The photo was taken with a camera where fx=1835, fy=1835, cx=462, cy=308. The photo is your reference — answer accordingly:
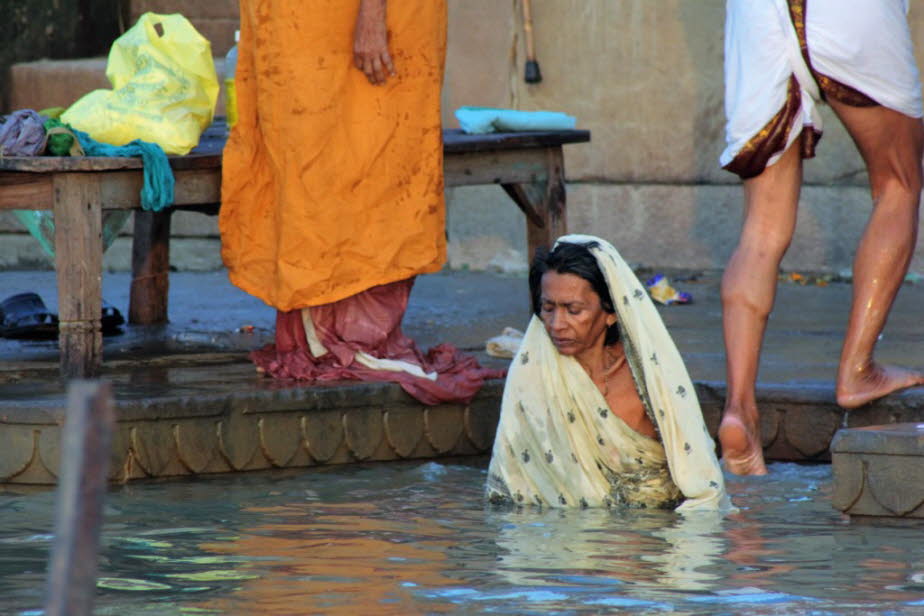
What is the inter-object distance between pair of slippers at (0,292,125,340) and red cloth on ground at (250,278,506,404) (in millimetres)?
1107

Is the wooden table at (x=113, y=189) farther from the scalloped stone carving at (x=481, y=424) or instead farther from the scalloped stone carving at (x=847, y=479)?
the scalloped stone carving at (x=847, y=479)

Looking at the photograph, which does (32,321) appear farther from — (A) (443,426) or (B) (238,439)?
(A) (443,426)

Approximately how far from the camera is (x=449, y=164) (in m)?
6.83

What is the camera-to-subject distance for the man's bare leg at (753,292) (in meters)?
5.47

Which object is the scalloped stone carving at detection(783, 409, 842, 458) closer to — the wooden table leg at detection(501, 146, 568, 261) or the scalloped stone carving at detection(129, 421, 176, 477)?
the wooden table leg at detection(501, 146, 568, 261)

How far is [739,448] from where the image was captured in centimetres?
544

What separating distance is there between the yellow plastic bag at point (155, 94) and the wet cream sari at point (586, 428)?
5.40 ft

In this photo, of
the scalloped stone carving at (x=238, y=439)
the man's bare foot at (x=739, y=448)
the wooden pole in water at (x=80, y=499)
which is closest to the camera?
the wooden pole in water at (x=80, y=499)

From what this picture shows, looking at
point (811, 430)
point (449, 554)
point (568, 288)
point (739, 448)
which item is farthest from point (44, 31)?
point (449, 554)

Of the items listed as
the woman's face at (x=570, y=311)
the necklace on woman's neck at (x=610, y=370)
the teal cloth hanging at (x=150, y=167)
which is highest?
the teal cloth hanging at (x=150, y=167)

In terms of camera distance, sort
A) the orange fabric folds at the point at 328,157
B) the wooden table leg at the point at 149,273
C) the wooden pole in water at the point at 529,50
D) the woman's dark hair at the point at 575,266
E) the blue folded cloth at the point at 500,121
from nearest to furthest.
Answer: the woman's dark hair at the point at 575,266 < the orange fabric folds at the point at 328,157 < the blue folded cloth at the point at 500,121 < the wooden table leg at the point at 149,273 < the wooden pole in water at the point at 529,50

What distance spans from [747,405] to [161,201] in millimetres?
1976

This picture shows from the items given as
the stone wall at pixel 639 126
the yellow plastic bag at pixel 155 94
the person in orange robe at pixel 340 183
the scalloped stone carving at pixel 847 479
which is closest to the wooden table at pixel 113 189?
the yellow plastic bag at pixel 155 94

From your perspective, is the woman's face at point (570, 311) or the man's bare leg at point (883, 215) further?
the man's bare leg at point (883, 215)
